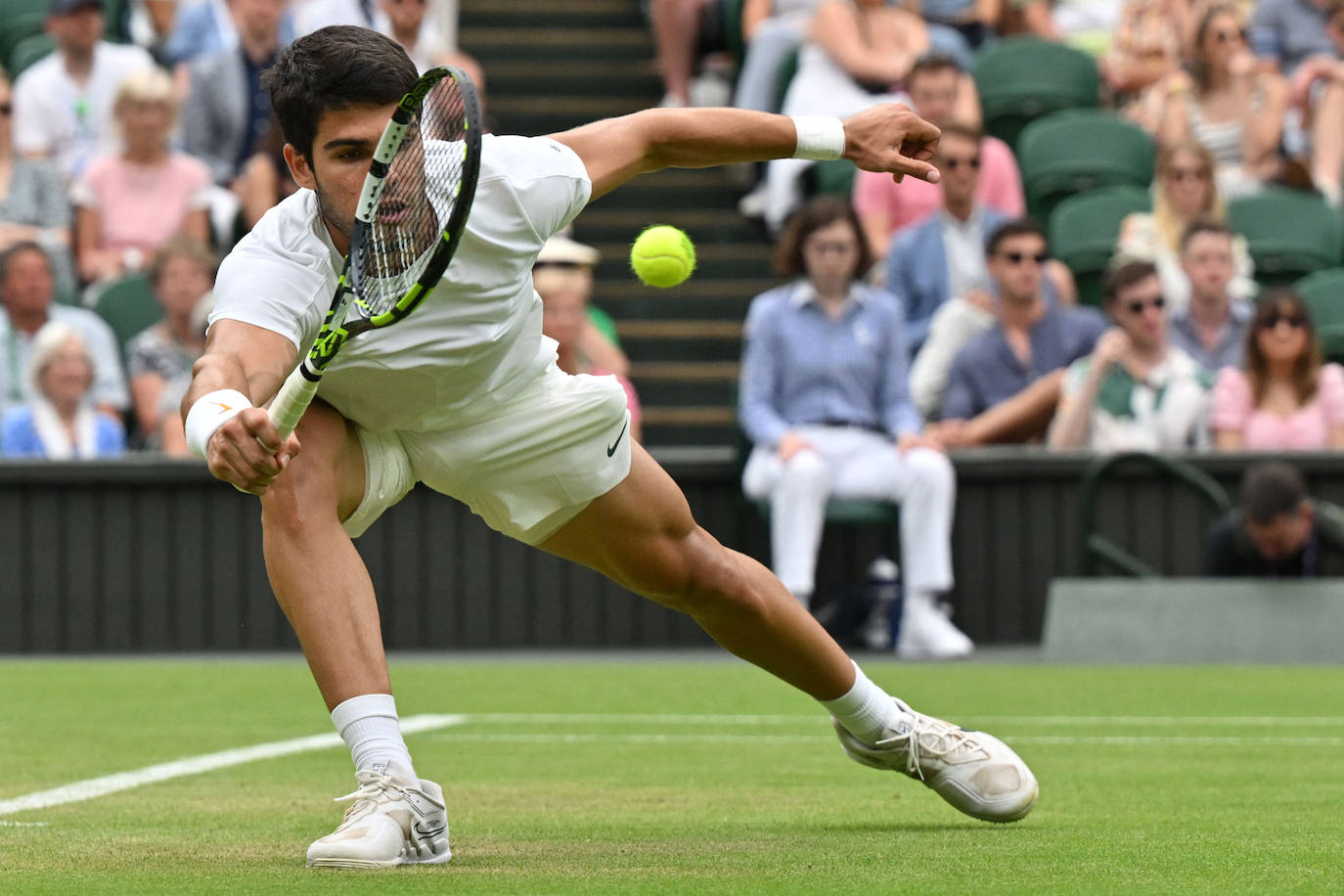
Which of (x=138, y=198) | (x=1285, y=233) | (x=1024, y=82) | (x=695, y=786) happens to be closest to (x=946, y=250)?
(x=1285, y=233)

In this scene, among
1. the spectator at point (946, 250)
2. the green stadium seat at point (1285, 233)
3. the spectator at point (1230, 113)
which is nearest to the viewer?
the spectator at point (946, 250)

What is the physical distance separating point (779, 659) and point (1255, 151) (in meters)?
8.69

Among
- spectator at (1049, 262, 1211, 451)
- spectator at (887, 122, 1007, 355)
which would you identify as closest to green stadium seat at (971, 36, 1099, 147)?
spectator at (887, 122, 1007, 355)

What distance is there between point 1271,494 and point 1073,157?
3.68m

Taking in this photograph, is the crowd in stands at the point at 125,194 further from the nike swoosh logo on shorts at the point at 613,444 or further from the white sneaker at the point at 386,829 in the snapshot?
the white sneaker at the point at 386,829

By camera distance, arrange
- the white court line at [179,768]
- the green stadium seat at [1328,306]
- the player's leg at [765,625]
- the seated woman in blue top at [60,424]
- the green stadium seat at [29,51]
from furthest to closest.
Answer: the green stadium seat at [29,51], the green stadium seat at [1328,306], the seated woman in blue top at [60,424], the white court line at [179,768], the player's leg at [765,625]

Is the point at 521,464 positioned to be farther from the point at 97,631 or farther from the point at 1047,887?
the point at 97,631

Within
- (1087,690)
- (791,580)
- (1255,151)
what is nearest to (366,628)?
(1087,690)

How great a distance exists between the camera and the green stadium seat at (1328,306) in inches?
407

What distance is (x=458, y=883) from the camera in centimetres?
338

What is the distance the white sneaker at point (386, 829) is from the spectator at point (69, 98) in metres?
8.82

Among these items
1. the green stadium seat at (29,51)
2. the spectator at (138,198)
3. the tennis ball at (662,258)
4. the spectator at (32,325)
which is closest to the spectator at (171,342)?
the spectator at (32,325)

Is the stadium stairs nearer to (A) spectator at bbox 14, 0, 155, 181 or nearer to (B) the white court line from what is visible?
(A) spectator at bbox 14, 0, 155, 181

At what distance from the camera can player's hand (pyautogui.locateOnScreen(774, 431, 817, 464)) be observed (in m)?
9.44
